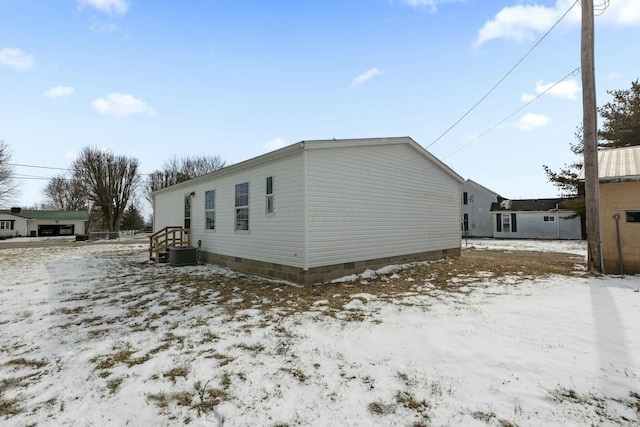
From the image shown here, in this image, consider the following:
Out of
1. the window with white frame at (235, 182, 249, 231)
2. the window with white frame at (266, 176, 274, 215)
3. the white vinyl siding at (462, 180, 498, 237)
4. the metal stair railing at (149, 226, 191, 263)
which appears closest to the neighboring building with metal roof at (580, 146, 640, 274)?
the window with white frame at (266, 176, 274, 215)

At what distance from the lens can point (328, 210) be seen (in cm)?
786

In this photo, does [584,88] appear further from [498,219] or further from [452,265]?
[498,219]

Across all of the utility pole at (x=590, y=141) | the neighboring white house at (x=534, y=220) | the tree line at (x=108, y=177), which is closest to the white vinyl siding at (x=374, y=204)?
the utility pole at (x=590, y=141)

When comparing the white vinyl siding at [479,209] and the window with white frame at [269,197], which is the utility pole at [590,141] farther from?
the white vinyl siding at [479,209]

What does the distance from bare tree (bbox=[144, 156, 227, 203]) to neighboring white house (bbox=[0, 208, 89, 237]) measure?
9.66m

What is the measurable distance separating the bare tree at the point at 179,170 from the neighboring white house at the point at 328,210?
33387mm

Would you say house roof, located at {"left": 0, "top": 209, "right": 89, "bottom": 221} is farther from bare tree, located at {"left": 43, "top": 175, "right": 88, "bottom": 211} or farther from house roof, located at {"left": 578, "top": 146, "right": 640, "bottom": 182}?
house roof, located at {"left": 578, "top": 146, "right": 640, "bottom": 182}

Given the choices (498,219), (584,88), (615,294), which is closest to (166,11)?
(584,88)

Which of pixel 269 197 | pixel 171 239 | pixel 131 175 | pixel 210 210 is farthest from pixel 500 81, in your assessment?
pixel 131 175

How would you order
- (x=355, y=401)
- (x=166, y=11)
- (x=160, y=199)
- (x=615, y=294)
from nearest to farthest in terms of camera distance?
(x=355, y=401) → (x=615, y=294) → (x=166, y=11) → (x=160, y=199)

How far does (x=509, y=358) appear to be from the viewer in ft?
11.5

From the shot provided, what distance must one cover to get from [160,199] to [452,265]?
48.8 feet

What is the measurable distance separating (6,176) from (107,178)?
29.0 feet

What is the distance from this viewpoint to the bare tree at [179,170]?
42438mm
